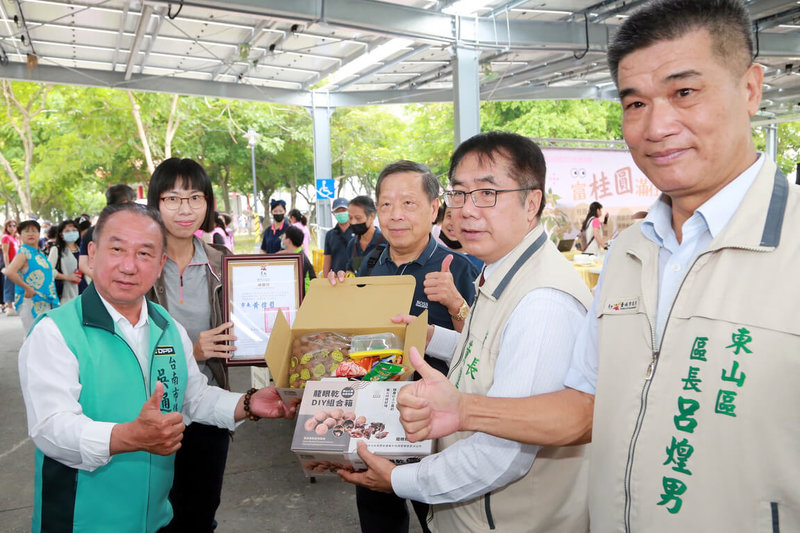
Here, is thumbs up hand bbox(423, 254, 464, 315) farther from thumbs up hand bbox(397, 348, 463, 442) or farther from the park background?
the park background

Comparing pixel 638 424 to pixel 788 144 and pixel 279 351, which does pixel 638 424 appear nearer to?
pixel 279 351

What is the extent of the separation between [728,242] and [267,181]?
28.3 metres

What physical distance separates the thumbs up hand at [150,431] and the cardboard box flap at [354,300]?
0.56m

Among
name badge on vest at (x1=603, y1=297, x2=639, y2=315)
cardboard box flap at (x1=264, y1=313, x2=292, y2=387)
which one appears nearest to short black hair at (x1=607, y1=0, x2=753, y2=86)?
name badge on vest at (x1=603, y1=297, x2=639, y2=315)

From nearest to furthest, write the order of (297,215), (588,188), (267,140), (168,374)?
(168,374) < (297,215) < (588,188) < (267,140)

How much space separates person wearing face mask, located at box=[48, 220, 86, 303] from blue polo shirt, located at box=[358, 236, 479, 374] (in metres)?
6.79

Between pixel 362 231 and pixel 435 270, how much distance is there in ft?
10.2

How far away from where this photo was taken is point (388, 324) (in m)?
2.04

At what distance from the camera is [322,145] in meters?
13.8

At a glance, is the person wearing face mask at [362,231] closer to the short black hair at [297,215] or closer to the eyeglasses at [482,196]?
the eyeglasses at [482,196]

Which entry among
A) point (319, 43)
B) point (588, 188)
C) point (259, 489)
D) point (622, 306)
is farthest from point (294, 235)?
point (588, 188)

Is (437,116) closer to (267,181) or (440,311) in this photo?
(267,181)

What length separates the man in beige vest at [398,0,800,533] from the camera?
3.36ft

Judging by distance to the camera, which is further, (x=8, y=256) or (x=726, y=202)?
(x=8, y=256)
